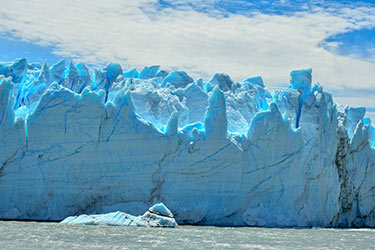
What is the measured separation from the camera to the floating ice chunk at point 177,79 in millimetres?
19969

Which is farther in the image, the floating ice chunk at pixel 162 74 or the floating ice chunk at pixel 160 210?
the floating ice chunk at pixel 162 74

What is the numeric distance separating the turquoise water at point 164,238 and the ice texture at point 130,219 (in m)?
0.37

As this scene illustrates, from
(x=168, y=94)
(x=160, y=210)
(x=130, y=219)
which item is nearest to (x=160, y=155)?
(x=160, y=210)

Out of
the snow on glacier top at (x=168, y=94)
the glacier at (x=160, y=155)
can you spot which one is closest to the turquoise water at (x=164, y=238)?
the glacier at (x=160, y=155)

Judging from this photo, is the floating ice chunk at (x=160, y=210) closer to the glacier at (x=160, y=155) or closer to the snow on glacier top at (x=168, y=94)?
the glacier at (x=160, y=155)

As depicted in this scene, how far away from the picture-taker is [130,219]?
15352 millimetres

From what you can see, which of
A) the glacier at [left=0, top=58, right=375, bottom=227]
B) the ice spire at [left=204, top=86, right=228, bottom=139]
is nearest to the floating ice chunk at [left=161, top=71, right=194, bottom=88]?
the glacier at [left=0, top=58, right=375, bottom=227]

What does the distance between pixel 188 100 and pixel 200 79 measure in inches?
66.6

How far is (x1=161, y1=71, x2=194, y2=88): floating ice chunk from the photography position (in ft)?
65.5

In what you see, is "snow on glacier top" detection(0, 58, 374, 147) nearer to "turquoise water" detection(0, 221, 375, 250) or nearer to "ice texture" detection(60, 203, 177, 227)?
"ice texture" detection(60, 203, 177, 227)

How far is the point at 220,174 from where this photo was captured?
1669 cm

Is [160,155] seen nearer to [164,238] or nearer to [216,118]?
[216,118]

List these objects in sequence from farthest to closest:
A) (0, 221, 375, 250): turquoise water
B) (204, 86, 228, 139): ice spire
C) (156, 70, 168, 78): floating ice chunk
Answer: (156, 70, 168, 78): floating ice chunk
(204, 86, 228, 139): ice spire
(0, 221, 375, 250): turquoise water

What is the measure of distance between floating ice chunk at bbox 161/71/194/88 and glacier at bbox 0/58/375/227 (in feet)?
4.55
